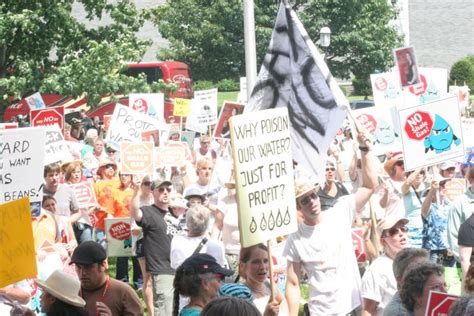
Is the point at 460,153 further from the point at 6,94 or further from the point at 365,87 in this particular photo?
the point at 365,87

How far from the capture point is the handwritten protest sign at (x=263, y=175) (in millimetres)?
7164

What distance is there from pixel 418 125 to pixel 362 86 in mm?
45606

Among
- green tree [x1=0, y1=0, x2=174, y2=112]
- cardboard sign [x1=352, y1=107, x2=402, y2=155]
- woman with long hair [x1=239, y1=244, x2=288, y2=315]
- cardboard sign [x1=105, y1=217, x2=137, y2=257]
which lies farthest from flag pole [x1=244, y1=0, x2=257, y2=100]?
woman with long hair [x1=239, y1=244, x2=288, y2=315]

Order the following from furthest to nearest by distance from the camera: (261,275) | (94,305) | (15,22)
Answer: (15,22), (261,275), (94,305)

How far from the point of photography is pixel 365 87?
184ft

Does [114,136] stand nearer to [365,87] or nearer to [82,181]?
[82,181]

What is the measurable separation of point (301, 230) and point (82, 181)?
5892mm

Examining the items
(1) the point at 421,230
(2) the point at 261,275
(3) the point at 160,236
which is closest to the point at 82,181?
(3) the point at 160,236

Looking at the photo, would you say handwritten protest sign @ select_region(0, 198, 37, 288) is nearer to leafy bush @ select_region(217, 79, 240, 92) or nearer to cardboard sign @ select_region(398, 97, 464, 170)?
cardboard sign @ select_region(398, 97, 464, 170)

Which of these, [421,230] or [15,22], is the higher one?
[15,22]

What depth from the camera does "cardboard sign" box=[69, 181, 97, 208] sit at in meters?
12.9

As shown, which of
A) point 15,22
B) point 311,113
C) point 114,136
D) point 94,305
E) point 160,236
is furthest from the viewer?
point 15,22

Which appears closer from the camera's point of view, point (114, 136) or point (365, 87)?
point (114, 136)

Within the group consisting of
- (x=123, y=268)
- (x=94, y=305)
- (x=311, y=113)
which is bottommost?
(x=123, y=268)
